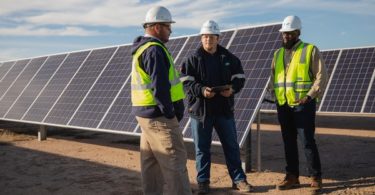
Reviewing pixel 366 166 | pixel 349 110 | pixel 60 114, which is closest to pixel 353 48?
pixel 349 110

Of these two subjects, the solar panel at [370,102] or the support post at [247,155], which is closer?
the support post at [247,155]

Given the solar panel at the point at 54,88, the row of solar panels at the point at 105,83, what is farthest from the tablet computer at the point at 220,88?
the solar panel at the point at 54,88

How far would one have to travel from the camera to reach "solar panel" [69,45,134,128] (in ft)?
29.6

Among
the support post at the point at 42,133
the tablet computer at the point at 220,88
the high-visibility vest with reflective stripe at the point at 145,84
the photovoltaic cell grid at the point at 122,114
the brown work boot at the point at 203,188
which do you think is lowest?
the support post at the point at 42,133

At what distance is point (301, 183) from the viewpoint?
Answer: 5.99 m

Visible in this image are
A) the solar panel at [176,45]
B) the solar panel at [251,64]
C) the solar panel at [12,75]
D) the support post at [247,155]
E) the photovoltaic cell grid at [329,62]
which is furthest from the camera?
the photovoltaic cell grid at [329,62]

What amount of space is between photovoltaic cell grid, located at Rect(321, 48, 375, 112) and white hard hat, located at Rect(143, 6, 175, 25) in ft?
31.2

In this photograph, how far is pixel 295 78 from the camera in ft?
18.2

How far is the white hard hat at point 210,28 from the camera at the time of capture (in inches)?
214

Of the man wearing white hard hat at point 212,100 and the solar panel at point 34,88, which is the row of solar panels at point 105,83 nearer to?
the solar panel at point 34,88

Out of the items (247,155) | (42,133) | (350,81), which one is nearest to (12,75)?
(42,133)

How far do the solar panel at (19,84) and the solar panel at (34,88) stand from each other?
0.32 meters

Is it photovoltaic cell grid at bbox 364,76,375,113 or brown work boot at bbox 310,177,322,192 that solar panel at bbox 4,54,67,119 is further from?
photovoltaic cell grid at bbox 364,76,375,113

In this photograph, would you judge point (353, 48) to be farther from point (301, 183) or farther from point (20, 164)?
point (20, 164)
